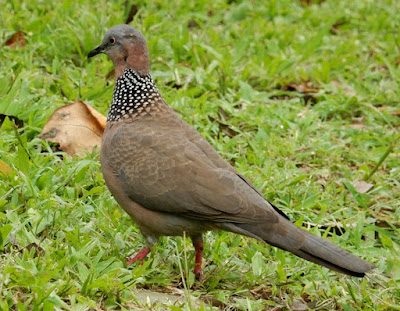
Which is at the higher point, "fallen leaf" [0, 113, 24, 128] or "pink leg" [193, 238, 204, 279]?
"fallen leaf" [0, 113, 24, 128]

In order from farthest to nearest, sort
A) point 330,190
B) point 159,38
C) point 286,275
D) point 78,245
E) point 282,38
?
point 282,38
point 159,38
point 330,190
point 286,275
point 78,245

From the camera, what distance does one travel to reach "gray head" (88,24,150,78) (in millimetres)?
5121

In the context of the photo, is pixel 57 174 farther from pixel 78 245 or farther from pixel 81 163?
pixel 78 245

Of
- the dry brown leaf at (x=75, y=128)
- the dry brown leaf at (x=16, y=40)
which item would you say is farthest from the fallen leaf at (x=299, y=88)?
the dry brown leaf at (x=16, y=40)

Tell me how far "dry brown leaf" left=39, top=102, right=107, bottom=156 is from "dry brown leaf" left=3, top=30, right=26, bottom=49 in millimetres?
1511

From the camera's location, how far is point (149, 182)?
4.46m

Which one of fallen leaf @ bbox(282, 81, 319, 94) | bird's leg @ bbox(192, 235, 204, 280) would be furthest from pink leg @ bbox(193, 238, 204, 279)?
fallen leaf @ bbox(282, 81, 319, 94)

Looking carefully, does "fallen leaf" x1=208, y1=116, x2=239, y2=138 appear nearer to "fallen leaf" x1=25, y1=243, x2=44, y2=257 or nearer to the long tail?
the long tail

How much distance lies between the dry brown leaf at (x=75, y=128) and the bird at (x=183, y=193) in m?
0.88

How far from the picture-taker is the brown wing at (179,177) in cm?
435

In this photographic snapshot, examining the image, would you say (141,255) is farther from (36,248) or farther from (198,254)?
(36,248)

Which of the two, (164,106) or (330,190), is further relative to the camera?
(330,190)

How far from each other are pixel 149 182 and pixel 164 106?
→ 75 centimetres

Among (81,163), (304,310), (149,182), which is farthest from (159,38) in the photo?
(304,310)
